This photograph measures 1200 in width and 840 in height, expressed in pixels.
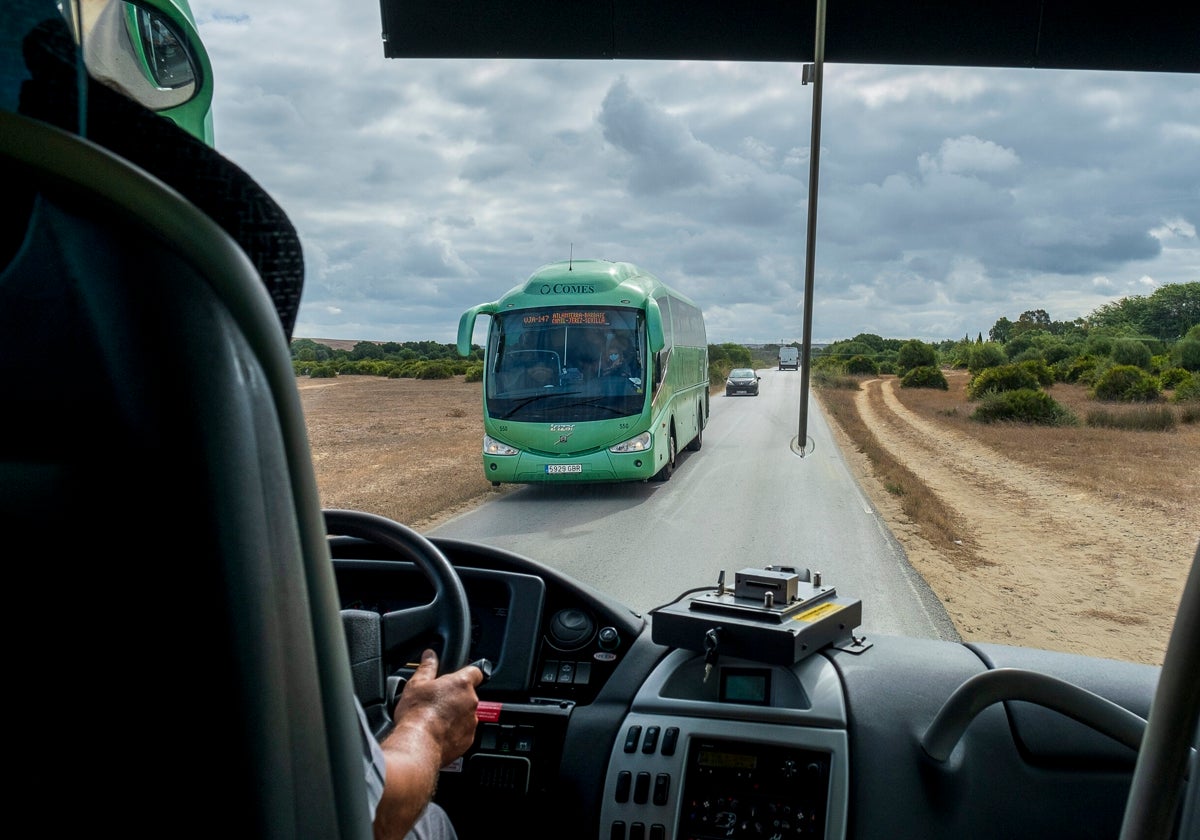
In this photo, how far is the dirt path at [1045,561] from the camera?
8.80 ft

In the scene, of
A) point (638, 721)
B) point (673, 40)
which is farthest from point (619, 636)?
point (673, 40)

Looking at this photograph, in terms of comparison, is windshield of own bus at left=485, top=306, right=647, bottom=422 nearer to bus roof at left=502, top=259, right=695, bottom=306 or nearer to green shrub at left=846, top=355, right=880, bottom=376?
bus roof at left=502, top=259, right=695, bottom=306

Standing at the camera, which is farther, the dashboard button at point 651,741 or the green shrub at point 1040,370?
the green shrub at point 1040,370

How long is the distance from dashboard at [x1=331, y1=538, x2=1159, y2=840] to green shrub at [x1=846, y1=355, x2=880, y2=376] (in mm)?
1972

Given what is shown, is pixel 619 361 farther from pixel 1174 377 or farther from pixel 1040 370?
pixel 1174 377

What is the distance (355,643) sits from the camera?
1472mm

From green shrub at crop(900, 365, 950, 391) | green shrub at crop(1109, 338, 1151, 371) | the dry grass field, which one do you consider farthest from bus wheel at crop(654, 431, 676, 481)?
green shrub at crop(1109, 338, 1151, 371)

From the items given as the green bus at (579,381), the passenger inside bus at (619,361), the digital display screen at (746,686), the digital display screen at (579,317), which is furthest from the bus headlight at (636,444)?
the digital display screen at (746,686)

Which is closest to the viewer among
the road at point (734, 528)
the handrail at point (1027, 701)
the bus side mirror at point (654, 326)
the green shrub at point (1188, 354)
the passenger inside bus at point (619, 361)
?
the handrail at point (1027, 701)

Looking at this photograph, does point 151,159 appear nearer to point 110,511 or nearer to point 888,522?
point 110,511

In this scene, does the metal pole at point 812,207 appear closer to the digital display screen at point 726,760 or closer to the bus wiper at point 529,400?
the digital display screen at point 726,760

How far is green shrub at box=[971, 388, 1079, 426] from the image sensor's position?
327cm

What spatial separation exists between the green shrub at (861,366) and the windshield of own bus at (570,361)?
2.87 metres

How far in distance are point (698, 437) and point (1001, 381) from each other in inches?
246
